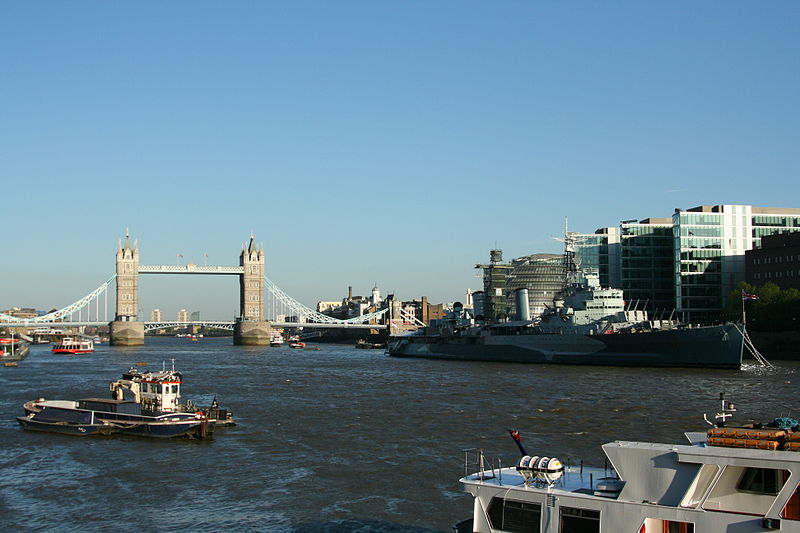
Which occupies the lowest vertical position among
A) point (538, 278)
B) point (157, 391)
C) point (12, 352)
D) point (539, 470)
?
point (12, 352)

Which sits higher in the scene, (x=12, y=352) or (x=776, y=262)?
(x=776, y=262)

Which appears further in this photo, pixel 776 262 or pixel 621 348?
pixel 776 262

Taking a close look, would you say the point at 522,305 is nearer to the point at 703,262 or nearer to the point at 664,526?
the point at 703,262

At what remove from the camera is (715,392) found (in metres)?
58.3

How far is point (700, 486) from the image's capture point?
1557cm

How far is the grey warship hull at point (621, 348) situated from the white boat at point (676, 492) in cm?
6806

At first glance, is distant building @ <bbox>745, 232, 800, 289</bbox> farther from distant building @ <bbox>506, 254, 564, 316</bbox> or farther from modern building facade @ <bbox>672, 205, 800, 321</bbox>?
distant building @ <bbox>506, 254, 564, 316</bbox>

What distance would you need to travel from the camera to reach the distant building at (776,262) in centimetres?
11831

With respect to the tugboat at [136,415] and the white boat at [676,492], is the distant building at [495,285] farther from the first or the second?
the white boat at [676,492]

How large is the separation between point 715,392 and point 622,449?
150 ft

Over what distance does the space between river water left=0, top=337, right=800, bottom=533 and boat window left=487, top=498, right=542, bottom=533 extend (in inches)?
243

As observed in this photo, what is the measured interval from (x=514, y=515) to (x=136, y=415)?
2910 centimetres

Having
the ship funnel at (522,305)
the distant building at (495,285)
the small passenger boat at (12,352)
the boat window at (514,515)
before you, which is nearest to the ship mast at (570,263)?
the ship funnel at (522,305)

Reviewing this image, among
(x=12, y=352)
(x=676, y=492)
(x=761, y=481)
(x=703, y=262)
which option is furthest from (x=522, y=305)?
(x=761, y=481)
